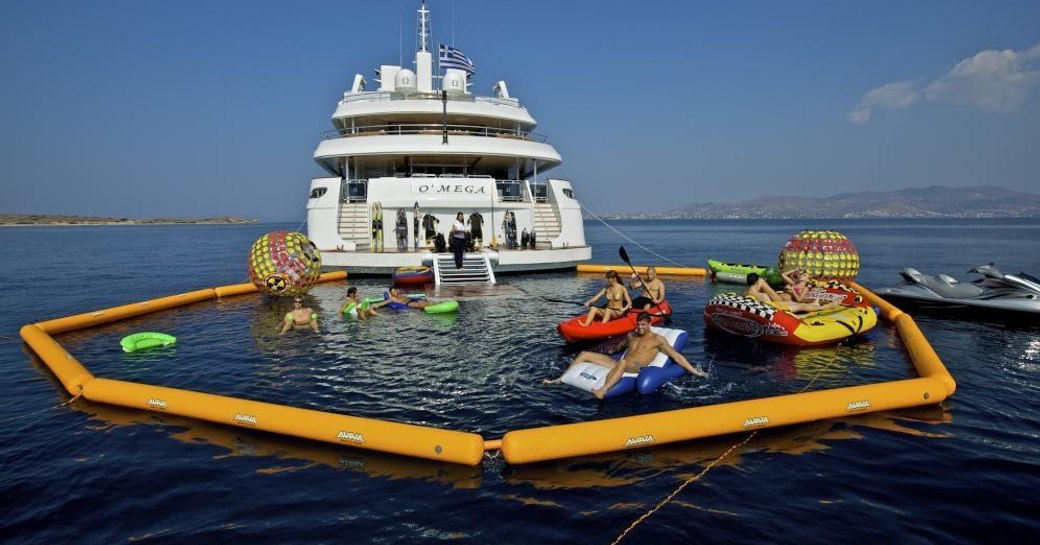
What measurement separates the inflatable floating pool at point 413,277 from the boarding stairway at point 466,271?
1.20 feet

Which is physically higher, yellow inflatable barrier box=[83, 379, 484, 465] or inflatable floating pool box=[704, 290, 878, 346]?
inflatable floating pool box=[704, 290, 878, 346]

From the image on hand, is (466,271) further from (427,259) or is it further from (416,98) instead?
(416,98)

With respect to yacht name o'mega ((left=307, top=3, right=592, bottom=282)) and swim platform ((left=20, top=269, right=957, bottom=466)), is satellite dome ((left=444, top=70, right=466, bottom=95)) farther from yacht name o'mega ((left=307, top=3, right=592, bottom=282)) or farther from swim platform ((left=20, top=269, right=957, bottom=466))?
swim platform ((left=20, top=269, right=957, bottom=466))

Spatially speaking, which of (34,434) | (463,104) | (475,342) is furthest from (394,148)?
(34,434)

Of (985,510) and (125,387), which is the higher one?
(125,387)

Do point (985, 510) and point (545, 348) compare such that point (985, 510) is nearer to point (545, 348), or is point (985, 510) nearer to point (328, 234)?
point (545, 348)

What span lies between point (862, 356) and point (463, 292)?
1096 cm

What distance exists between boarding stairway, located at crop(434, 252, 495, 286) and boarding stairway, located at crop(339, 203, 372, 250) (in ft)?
11.2

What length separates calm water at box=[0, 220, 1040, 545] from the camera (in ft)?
16.5

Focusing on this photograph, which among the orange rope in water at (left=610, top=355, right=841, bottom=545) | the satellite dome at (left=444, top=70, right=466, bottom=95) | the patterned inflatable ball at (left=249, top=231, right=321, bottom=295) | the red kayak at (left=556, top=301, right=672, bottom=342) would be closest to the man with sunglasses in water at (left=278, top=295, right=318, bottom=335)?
the patterned inflatable ball at (left=249, top=231, right=321, bottom=295)

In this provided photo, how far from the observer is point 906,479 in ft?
19.4

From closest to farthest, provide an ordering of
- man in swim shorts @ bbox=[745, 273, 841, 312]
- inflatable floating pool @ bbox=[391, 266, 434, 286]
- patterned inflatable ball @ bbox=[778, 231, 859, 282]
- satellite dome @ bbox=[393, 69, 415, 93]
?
man in swim shorts @ bbox=[745, 273, 841, 312], patterned inflatable ball @ bbox=[778, 231, 859, 282], inflatable floating pool @ bbox=[391, 266, 434, 286], satellite dome @ bbox=[393, 69, 415, 93]

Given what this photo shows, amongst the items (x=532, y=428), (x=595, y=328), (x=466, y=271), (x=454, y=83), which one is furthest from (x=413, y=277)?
(x=532, y=428)

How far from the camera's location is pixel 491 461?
6.14m
